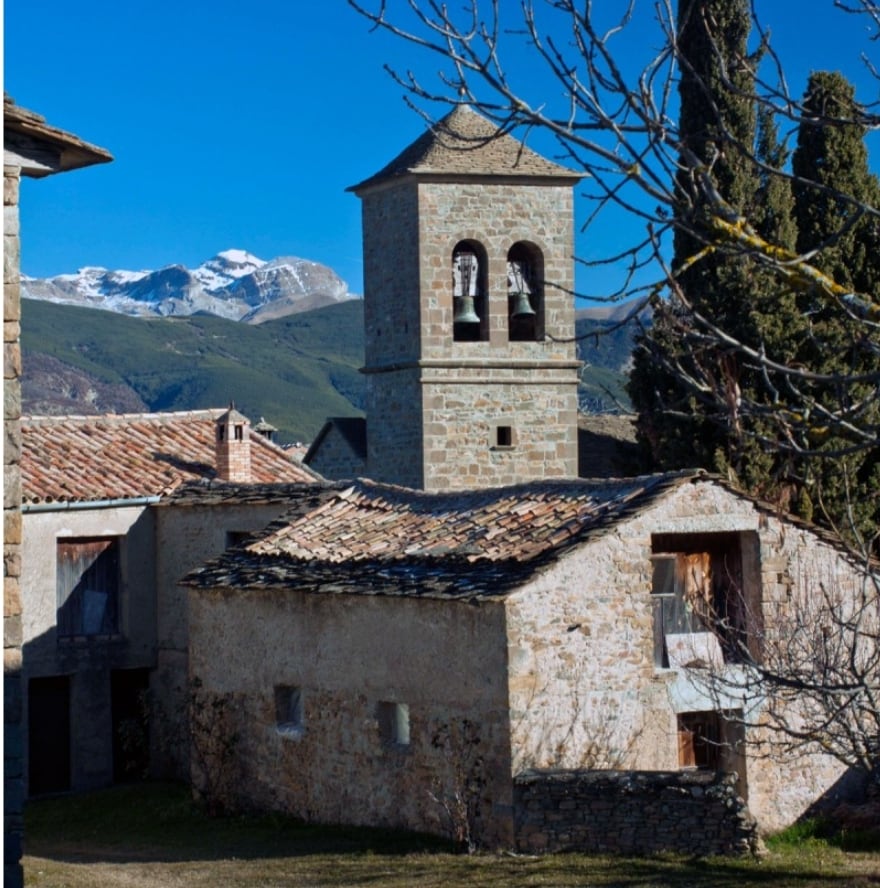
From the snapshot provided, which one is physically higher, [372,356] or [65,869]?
[372,356]

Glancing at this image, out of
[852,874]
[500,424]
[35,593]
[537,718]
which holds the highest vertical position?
[500,424]

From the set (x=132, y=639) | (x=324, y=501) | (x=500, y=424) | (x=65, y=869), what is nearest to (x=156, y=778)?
(x=132, y=639)

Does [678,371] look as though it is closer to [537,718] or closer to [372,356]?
[537,718]

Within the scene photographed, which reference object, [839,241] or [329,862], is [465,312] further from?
[329,862]

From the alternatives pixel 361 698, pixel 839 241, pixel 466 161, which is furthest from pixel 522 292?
pixel 361 698

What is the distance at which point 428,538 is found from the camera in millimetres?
17812

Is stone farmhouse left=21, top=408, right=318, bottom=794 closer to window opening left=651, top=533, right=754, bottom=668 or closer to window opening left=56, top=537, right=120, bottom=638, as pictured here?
window opening left=56, top=537, right=120, bottom=638

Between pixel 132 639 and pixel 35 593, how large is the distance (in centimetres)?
156

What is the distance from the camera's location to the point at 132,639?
22.0m

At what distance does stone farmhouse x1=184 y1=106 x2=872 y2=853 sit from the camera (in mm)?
15344

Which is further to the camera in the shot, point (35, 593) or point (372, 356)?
point (372, 356)

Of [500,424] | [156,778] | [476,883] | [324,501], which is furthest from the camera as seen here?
[500,424]

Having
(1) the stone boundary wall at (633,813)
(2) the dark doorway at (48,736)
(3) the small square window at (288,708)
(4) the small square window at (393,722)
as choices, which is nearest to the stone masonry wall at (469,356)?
(2) the dark doorway at (48,736)

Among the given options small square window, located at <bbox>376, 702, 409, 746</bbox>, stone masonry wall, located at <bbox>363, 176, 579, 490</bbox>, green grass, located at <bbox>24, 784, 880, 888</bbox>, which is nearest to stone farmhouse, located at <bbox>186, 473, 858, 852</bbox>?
small square window, located at <bbox>376, 702, 409, 746</bbox>
